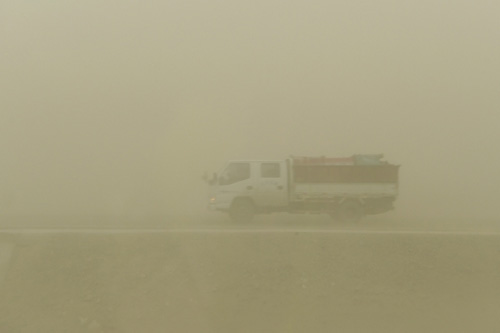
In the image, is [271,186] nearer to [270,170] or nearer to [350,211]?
[270,170]

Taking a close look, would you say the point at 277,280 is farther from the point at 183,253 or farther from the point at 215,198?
the point at 215,198

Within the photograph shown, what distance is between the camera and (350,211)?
2272 cm

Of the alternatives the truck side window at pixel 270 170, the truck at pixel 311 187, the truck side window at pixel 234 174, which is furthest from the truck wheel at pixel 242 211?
the truck side window at pixel 270 170

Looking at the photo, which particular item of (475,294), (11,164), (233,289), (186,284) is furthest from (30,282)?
(11,164)

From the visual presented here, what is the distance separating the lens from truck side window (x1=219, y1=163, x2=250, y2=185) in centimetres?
2270

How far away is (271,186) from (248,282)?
31.1ft

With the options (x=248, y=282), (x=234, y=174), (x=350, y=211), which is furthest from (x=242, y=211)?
(x=248, y=282)

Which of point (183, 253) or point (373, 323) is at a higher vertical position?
point (183, 253)

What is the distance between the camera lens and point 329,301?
13086mm

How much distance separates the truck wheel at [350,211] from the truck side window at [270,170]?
2461 millimetres

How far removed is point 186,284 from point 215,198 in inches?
376

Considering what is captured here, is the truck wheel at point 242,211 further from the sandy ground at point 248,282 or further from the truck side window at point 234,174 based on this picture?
the sandy ground at point 248,282

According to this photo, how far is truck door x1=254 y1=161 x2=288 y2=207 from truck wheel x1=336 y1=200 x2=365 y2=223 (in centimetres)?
192

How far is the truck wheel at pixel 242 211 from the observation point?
22719mm
